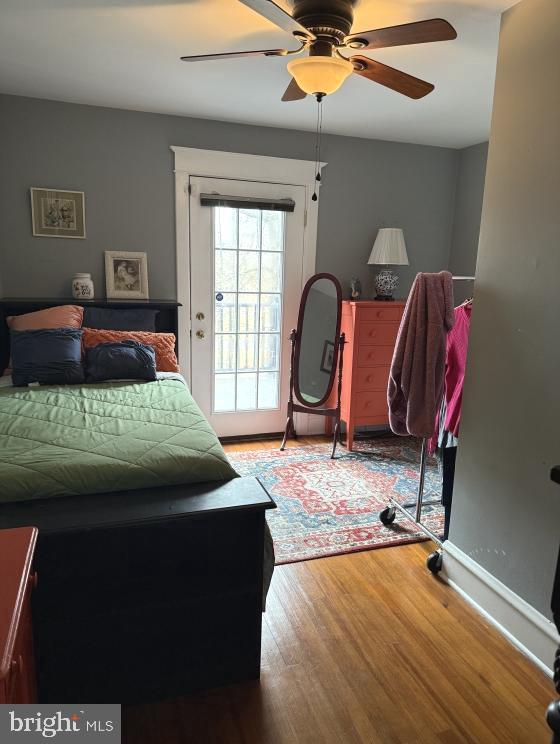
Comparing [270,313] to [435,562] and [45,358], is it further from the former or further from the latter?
[435,562]

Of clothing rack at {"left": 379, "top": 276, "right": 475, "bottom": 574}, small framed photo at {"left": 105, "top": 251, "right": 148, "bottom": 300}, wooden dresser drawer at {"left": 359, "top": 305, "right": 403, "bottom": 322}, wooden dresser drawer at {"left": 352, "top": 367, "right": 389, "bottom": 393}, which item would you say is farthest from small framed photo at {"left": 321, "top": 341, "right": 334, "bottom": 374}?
small framed photo at {"left": 105, "top": 251, "right": 148, "bottom": 300}

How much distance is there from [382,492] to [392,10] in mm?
2504

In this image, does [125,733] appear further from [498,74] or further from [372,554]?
[498,74]

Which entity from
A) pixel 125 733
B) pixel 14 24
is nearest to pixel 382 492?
pixel 125 733

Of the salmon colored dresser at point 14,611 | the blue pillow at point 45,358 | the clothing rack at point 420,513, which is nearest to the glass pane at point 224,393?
the blue pillow at point 45,358

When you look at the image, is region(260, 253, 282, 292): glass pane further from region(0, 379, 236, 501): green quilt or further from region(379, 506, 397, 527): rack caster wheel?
region(379, 506, 397, 527): rack caster wheel

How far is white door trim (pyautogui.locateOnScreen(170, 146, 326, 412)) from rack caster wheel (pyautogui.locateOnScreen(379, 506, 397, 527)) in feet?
6.07

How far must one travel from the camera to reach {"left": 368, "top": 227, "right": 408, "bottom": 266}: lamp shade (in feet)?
12.6

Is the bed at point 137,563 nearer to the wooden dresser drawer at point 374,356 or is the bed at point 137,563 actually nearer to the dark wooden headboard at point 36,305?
the dark wooden headboard at point 36,305

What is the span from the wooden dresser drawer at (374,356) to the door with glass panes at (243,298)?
2.07 ft

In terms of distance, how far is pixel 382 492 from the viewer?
314cm

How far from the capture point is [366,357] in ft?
12.3

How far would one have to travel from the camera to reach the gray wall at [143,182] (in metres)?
3.20

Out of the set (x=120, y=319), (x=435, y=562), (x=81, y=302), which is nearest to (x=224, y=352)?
(x=120, y=319)
